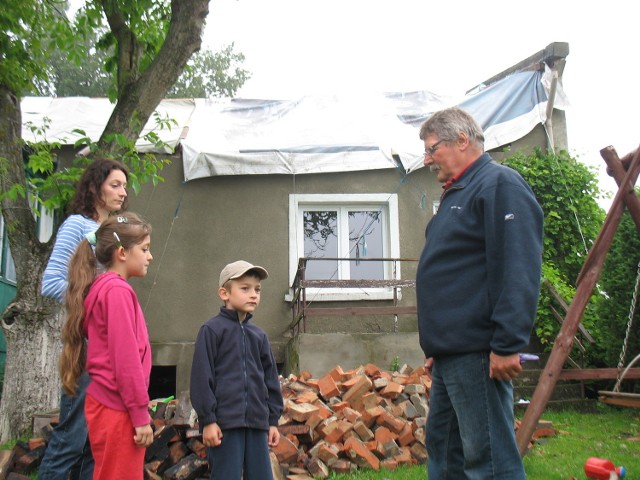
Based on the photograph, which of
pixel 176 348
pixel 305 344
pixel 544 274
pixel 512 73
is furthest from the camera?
pixel 512 73

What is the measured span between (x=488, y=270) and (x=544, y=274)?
6203 mm

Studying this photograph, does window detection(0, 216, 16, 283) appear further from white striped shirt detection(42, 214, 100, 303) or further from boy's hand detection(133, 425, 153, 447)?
boy's hand detection(133, 425, 153, 447)

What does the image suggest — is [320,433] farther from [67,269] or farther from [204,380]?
[67,269]

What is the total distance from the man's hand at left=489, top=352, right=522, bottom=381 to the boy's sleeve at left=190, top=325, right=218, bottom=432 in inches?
58.5

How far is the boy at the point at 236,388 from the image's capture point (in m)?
3.29

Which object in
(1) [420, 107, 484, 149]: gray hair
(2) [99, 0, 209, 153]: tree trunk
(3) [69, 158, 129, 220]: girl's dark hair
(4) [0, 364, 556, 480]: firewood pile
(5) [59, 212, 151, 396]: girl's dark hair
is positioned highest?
(2) [99, 0, 209, 153]: tree trunk

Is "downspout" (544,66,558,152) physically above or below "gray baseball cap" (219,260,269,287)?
above

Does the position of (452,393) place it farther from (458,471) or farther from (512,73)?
(512,73)

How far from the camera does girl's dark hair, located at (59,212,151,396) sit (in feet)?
9.38

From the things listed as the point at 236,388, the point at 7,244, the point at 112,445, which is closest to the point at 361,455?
the point at 236,388

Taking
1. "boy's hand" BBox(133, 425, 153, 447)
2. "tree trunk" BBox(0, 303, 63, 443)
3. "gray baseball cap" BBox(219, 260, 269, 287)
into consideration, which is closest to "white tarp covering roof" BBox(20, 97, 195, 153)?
"tree trunk" BBox(0, 303, 63, 443)

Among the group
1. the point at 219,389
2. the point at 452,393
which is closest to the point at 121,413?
the point at 219,389

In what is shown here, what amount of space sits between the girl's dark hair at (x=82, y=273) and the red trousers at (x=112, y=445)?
204 millimetres

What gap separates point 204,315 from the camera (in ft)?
30.4
